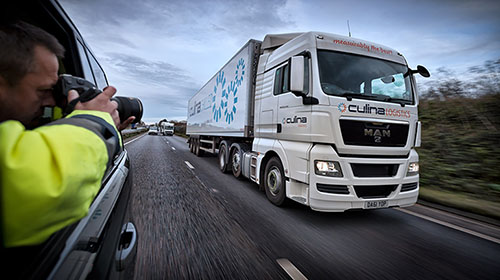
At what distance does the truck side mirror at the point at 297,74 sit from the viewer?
11.0ft

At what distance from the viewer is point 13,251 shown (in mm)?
553

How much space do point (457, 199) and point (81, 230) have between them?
6.09 m

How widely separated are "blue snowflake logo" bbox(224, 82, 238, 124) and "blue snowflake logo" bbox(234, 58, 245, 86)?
19 centimetres

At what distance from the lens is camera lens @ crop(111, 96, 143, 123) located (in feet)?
3.91

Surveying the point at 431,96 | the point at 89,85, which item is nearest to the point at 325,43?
the point at 89,85

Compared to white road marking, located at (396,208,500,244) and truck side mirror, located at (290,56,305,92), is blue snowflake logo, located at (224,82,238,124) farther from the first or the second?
white road marking, located at (396,208,500,244)

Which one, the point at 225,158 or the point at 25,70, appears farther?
the point at 225,158

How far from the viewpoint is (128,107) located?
123 cm

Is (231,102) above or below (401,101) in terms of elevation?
above

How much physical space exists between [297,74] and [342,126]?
98cm

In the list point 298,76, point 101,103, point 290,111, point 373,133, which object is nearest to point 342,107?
point 373,133

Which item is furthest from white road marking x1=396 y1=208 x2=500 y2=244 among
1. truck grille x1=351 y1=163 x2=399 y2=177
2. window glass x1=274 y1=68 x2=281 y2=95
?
window glass x1=274 y1=68 x2=281 y2=95

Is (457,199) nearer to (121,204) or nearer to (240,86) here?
(240,86)

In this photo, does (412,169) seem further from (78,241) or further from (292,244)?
(78,241)
